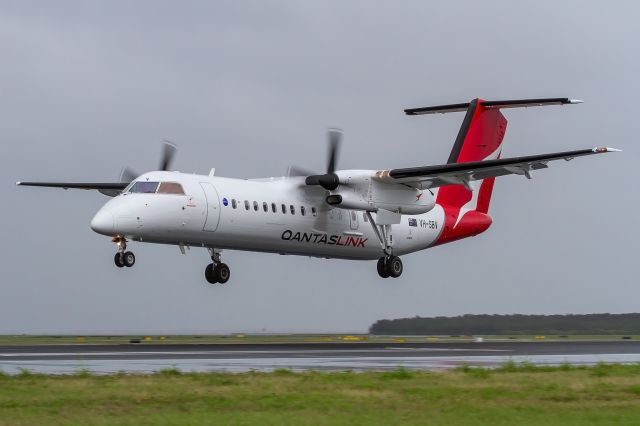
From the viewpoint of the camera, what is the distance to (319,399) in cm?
1433

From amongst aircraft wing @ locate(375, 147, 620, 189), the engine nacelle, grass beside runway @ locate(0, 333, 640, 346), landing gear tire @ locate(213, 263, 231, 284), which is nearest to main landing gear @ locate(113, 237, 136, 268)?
grass beside runway @ locate(0, 333, 640, 346)

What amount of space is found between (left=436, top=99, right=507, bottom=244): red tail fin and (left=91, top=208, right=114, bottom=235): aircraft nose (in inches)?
586

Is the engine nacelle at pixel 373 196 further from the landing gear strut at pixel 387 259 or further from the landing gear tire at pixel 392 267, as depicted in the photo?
the landing gear tire at pixel 392 267

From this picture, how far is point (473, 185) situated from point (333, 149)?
6.55 metres

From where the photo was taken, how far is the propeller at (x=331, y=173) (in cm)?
3441

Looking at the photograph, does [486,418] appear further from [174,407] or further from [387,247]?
[387,247]

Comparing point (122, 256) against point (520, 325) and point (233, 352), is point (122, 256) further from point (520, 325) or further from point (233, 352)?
point (520, 325)

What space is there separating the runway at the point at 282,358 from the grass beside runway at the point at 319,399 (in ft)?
7.08

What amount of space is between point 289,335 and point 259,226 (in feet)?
35.4

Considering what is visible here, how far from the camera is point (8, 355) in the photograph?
75.2 ft

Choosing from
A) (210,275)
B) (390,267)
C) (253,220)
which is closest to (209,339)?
(210,275)

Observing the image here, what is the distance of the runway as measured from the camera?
64.2 ft

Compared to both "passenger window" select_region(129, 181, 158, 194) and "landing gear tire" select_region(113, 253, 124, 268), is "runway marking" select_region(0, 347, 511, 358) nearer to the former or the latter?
"landing gear tire" select_region(113, 253, 124, 268)

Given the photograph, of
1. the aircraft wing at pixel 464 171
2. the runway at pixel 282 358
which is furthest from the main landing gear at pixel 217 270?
the runway at pixel 282 358
